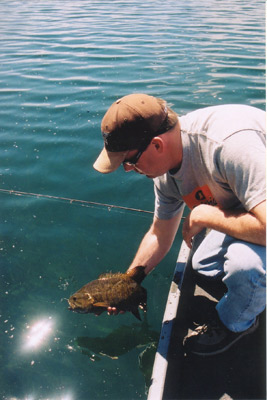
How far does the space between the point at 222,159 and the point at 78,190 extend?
367cm

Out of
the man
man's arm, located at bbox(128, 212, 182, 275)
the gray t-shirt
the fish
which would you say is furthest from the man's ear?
the fish

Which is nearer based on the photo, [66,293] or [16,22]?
[66,293]

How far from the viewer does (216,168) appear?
8.07 ft

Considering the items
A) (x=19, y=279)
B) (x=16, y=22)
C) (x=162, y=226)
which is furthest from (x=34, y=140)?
(x=16, y=22)

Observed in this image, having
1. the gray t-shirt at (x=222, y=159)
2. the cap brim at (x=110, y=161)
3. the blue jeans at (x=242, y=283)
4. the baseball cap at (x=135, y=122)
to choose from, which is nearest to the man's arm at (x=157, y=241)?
the gray t-shirt at (x=222, y=159)

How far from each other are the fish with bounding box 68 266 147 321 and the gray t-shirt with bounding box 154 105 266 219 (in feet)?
3.29

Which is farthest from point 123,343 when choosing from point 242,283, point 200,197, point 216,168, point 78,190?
point 78,190

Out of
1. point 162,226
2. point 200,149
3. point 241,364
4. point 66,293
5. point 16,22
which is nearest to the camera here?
point 200,149

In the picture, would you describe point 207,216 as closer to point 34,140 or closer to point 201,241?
point 201,241

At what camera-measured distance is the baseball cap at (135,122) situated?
2465 millimetres

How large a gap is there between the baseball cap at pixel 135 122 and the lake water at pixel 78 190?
217 cm

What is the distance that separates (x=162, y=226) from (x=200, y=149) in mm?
1044

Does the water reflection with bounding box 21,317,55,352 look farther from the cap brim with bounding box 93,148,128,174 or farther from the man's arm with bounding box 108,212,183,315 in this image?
the cap brim with bounding box 93,148,128,174

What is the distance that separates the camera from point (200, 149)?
2.60m
